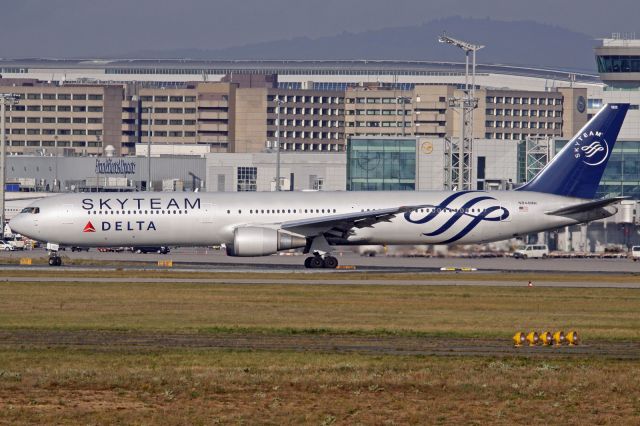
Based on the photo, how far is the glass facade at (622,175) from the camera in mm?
122875

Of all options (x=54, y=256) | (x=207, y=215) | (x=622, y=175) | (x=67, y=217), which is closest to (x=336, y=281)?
(x=207, y=215)

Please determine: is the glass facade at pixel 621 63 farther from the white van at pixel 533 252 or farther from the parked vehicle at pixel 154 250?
the parked vehicle at pixel 154 250

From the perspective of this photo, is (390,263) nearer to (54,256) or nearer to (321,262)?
(321,262)

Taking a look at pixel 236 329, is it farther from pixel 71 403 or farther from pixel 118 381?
pixel 71 403

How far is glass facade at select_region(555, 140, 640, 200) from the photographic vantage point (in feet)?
403

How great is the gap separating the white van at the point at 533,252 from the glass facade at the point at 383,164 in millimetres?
37497

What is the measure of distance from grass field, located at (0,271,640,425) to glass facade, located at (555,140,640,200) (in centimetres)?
7639

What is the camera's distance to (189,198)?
72.7 metres

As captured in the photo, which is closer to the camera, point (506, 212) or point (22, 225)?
point (506, 212)

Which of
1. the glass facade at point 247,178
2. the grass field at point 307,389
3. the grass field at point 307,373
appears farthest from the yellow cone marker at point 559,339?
the glass facade at point 247,178

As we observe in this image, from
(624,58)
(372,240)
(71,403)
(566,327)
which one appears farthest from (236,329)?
(624,58)

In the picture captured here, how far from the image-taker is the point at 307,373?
2992 centimetres

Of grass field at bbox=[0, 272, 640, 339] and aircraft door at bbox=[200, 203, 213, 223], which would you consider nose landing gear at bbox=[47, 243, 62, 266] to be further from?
grass field at bbox=[0, 272, 640, 339]

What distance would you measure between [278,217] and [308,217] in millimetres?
1689
